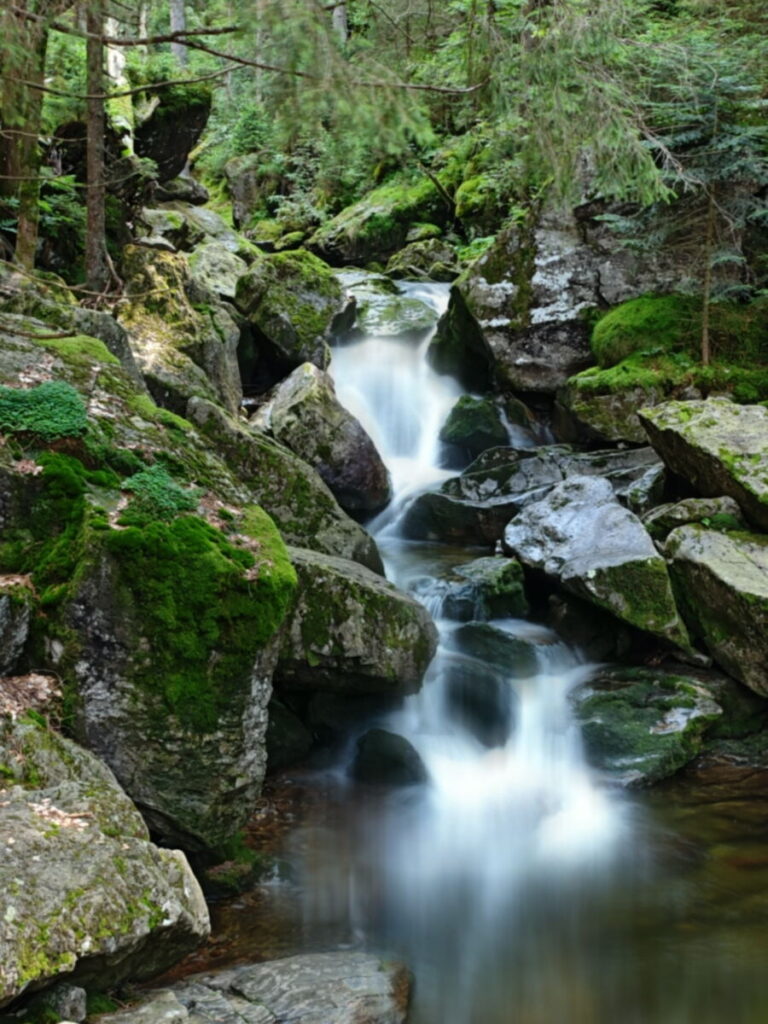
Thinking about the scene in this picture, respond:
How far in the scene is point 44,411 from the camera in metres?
5.43

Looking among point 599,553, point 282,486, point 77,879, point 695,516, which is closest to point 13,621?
point 77,879

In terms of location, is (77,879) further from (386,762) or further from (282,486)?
(282,486)

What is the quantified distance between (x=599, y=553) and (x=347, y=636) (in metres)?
3.46

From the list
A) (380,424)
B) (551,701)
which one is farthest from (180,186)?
(551,701)

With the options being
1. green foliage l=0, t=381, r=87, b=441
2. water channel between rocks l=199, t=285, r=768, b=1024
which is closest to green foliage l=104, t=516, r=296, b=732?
green foliage l=0, t=381, r=87, b=441

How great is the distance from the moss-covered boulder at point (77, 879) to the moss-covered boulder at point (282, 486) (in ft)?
14.0

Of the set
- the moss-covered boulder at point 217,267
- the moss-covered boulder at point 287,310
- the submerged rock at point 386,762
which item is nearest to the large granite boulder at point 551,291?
the moss-covered boulder at point 287,310

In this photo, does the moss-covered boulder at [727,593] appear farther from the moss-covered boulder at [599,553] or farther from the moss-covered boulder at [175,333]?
the moss-covered boulder at [175,333]

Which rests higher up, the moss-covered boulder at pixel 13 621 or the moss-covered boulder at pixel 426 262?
the moss-covered boulder at pixel 426 262

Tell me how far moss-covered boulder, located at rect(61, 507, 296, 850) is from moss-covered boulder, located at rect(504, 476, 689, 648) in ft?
14.9

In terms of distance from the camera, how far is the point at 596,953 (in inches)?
203

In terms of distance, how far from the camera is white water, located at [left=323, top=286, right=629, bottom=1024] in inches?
206

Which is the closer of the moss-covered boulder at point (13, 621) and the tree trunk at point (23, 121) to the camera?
the tree trunk at point (23, 121)

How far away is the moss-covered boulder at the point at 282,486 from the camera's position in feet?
27.6
